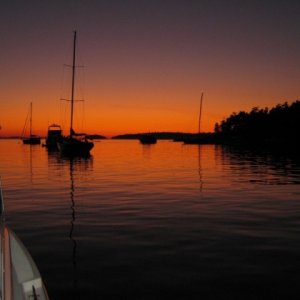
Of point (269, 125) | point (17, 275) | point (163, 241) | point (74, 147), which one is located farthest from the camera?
point (269, 125)

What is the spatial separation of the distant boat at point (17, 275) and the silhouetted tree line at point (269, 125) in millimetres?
133414

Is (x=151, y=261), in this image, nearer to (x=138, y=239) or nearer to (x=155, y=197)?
(x=138, y=239)

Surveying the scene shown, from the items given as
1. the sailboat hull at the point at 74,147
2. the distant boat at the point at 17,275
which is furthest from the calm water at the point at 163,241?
the sailboat hull at the point at 74,147

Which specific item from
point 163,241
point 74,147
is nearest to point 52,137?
point 74,147

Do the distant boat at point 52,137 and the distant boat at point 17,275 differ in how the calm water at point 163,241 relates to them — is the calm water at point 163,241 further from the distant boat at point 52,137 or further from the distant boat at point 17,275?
the distant boat at point 52,137

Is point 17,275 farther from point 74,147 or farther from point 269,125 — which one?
point 269,125

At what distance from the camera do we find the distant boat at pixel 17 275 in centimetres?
431

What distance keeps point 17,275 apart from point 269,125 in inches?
6058

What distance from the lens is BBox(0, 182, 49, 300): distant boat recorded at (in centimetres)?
431

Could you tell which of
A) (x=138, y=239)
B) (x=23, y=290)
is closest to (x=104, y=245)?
(x=138, y=239)

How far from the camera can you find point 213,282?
27.0 feet

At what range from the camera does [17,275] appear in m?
4.83

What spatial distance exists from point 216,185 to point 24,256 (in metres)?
21.6

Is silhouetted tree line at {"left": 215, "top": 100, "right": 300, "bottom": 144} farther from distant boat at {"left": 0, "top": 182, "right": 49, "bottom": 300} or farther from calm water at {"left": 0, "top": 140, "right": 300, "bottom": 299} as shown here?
distant boat at {"left": 0, "top": 182, "right": 49, "bottom": 300}
